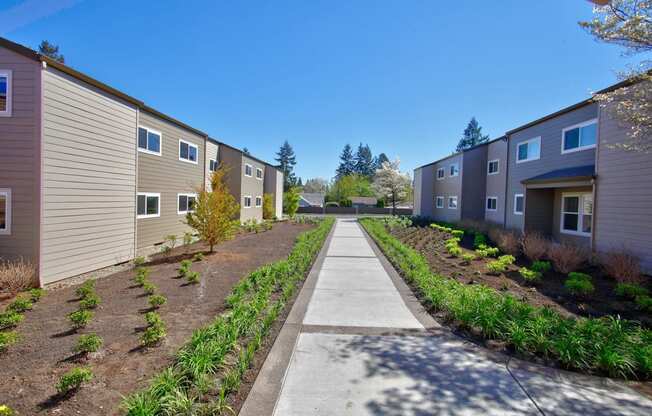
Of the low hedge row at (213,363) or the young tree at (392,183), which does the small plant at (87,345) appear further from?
the young tree at (392,183)

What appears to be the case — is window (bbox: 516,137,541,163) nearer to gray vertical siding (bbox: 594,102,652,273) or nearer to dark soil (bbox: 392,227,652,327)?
gray vertical siding (bbox: 594,102,652,273)

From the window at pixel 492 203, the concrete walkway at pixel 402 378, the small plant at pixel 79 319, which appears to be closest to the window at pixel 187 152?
the small plant at pixel 79 319

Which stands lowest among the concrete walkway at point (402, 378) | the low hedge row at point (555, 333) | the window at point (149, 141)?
the concrete walkway at point (402, 378)

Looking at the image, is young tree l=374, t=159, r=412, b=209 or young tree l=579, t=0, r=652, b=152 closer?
young tree l=579, t=0, r=652, b=152

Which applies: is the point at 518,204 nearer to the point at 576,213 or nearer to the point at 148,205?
the point at 576,213

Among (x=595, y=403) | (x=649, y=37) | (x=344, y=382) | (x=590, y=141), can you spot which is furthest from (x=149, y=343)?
(x=590, y=141)

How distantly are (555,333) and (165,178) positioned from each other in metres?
13.7

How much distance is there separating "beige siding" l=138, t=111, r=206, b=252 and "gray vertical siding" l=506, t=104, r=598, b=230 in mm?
Answer: 14717

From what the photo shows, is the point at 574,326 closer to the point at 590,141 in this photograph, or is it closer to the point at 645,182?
the point at 645,182

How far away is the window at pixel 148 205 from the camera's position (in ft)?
37.0

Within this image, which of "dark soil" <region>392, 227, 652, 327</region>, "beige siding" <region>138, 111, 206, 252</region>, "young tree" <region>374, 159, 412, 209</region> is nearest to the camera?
"dark soil" <region>392, 227, 652, 327</region>

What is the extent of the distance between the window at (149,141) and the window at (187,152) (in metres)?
2.04

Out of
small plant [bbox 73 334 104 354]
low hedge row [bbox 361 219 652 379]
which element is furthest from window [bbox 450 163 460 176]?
small plant [bbox 73 334 104 354]

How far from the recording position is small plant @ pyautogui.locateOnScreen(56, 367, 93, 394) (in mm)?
2949
